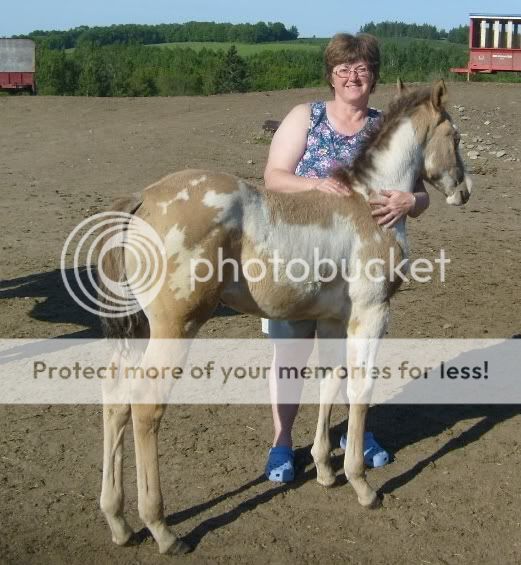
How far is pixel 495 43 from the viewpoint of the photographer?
23.6 m

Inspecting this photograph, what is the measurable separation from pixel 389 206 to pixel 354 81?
0.71 m

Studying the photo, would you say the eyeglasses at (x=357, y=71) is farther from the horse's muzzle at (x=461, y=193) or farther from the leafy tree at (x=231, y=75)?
the leafy tree at (x=231, y=75)

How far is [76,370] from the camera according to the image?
5301mm

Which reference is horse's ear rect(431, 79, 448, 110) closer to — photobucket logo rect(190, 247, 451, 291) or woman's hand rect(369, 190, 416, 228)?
woman's hand rect(369, 190, 416, 228)

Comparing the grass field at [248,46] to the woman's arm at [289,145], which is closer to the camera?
the woman's arm at [289,145]

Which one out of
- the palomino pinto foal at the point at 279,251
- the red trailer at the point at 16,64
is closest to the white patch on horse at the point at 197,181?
the palomino pinto foal at the point at 279,251

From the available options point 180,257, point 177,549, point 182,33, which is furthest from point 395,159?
point 182,33

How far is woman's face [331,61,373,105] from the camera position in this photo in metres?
3.89

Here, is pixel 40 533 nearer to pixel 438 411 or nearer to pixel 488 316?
pixel 438 411

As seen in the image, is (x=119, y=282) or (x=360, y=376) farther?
(x=360, y=376)

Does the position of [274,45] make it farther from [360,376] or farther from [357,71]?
[360,376]

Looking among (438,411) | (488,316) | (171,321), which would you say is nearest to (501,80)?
(488,316)

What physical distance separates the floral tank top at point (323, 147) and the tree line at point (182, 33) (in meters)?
73.0

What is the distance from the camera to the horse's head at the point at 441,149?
373 cm
